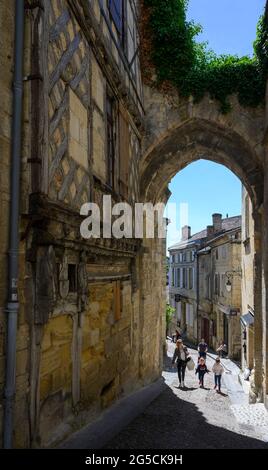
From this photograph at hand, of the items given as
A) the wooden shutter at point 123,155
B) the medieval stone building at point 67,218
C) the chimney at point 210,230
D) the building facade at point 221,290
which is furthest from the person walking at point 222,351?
the wooden shutter at point 123,155

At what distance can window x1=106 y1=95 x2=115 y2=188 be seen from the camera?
6473mm

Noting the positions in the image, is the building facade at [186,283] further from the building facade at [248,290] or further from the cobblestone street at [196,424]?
the cobblestone street at [196,424]

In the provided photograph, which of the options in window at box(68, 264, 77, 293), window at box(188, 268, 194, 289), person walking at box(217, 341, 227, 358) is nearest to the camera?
window at box(68, 264, 77, 293)

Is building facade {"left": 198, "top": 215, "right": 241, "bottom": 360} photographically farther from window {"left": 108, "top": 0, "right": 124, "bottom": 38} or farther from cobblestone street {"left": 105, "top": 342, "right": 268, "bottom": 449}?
window {"left": 108, "top": 0, "right": 124, "bottom": 38}

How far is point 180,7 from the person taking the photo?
31.7ft

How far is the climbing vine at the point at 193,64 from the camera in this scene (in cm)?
923

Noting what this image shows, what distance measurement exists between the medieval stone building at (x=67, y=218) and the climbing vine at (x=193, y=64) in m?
0.61

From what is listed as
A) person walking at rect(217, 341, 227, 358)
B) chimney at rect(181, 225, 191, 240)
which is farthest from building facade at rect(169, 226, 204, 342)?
person walking at rect(217, 341, 227, 358)

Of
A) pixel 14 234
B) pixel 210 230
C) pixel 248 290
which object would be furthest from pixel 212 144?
pixel 210 230

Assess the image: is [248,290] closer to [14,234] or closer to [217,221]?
[14,234]

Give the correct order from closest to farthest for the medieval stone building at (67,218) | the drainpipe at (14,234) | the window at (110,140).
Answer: the drainpipe at (14,234)
the medieval stone building at (67,218)
the window at (110,140)

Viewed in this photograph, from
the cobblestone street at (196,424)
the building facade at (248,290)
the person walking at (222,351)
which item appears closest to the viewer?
the cobblestone street at (196,424)

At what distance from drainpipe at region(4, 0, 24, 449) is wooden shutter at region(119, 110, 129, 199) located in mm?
3586

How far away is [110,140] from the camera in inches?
261
